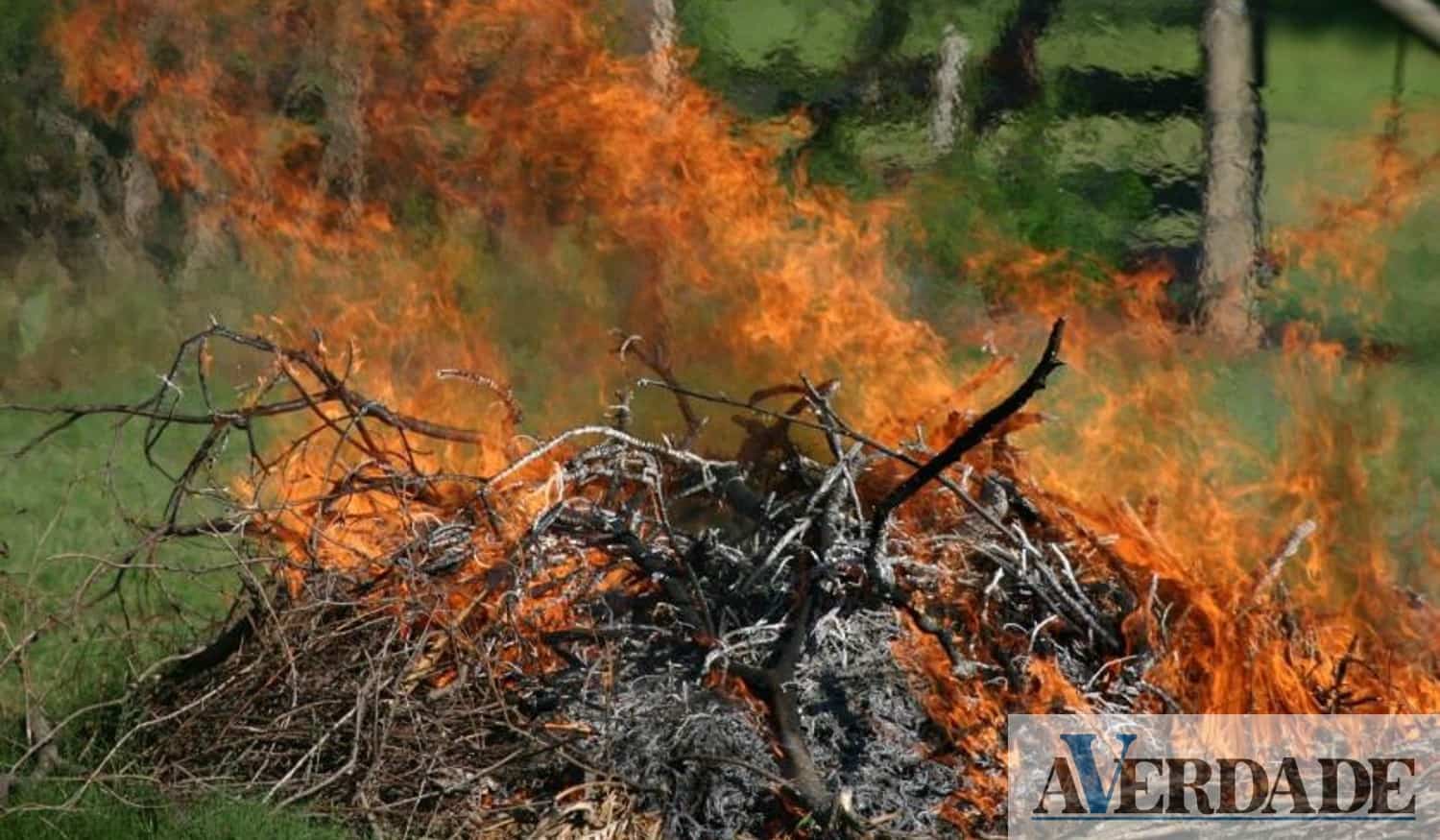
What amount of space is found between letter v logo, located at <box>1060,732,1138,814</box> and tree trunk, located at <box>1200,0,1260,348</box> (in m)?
2.91

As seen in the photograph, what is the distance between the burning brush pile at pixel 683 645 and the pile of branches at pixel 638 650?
10 millimetres

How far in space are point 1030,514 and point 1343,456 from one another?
91.6 inches

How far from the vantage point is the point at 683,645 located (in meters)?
6.06

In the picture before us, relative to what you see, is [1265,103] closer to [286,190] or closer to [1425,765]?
[1425,765]

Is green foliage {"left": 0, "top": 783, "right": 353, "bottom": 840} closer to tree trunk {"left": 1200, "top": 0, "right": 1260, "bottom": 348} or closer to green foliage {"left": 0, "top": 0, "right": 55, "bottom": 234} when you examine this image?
tree trunk {"left": 1200, "top": 0, "right": 1260, "bottom": 348}

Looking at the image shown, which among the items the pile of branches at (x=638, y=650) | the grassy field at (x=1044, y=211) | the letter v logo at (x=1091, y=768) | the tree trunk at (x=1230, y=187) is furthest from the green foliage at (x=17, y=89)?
the letter v logo at (x=1091, y=768)

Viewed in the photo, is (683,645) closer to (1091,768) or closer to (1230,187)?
(1091,768)

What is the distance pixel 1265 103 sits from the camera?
8414 millimetres

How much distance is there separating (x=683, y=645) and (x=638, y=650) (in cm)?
12

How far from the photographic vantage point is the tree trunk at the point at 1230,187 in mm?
8281

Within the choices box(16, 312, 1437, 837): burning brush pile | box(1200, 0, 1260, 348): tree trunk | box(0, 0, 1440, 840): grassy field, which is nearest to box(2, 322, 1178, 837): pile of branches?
box(16, 312, 1437, 837): burning brush pile

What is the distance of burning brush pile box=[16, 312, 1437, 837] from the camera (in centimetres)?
559

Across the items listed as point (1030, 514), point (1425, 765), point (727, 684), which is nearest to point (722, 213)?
point (1030, 514)

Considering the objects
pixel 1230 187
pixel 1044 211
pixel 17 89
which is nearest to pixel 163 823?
pixel 1044 211
